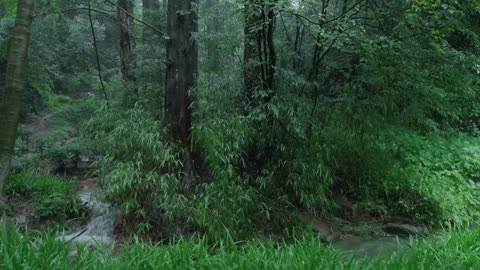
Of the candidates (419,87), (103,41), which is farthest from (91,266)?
(103,41)

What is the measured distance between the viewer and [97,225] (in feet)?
20.6

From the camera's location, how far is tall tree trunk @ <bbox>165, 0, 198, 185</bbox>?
6.33 meters

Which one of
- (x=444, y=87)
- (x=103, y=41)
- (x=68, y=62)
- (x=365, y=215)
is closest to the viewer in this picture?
(x=365, y=215)

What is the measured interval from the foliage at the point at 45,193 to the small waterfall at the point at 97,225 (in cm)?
27

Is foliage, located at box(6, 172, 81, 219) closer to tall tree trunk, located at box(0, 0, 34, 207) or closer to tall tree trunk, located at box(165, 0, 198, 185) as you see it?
tall tree trunk, located at box(0, 0, 34, 207)

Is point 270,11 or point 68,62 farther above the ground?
point 270,11

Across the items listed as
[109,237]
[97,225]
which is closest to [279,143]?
[109,237]

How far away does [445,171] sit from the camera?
280 inches

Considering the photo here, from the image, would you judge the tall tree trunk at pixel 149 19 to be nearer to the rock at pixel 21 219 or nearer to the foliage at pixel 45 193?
the foliage at pixel 45 193

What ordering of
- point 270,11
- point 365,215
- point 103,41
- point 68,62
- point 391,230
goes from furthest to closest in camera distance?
point 103,41 → point 68,62 → point 365,215 → point 391,230 → point 270,11

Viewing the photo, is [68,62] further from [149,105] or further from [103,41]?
[149,105]

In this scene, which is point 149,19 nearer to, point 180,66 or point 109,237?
point 180,66

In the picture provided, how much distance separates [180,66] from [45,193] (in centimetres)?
292

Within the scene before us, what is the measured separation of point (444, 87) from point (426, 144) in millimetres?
1052
